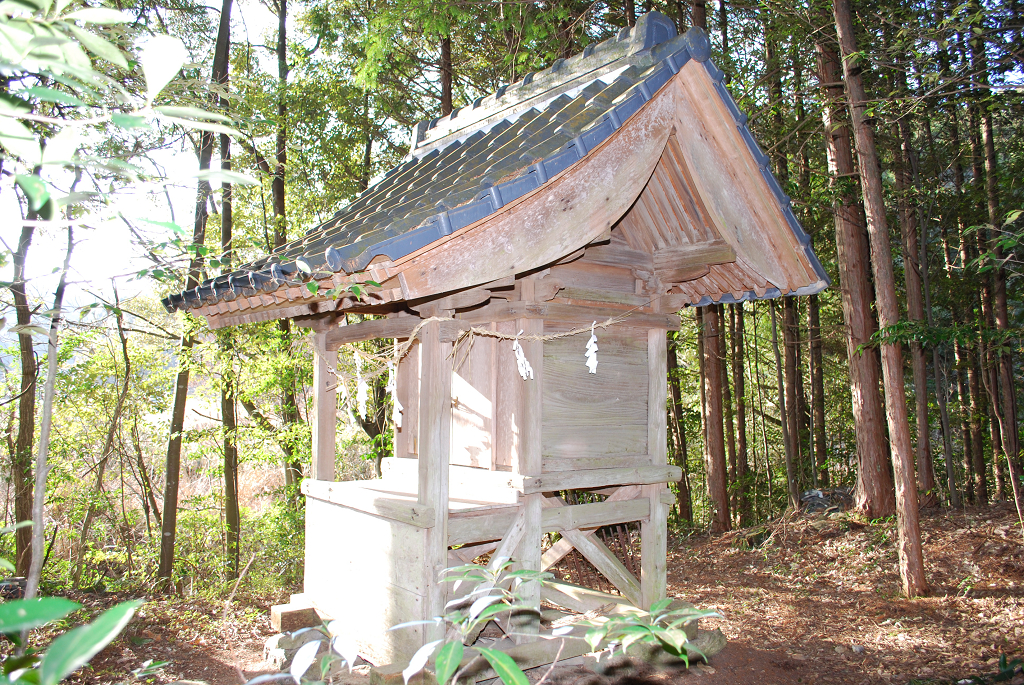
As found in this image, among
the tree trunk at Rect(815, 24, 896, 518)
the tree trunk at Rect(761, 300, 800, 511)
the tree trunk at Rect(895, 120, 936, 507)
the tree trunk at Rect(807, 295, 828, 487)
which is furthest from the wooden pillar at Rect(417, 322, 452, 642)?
the tree trunk at Rect(807, 295, 828, 487)

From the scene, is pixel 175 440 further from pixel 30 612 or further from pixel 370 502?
pixel 30 612

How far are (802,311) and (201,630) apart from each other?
631 inches

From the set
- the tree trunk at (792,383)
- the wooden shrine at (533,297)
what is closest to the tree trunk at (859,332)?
the tree trunk at (792,383)

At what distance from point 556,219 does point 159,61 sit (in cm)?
266

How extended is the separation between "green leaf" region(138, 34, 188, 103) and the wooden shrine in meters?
1.87

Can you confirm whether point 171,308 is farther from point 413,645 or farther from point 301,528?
point 301,528

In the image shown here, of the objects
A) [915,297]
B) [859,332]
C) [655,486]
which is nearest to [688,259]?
[655,486]

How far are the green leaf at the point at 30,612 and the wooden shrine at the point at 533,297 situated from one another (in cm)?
214

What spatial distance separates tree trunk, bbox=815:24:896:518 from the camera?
28.4ft

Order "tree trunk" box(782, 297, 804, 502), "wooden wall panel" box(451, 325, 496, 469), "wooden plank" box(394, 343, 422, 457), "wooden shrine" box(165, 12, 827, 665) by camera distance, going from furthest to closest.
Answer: "tree trunk" box(782, 297, 804, 502) → "wooden plank" box(394, 343, 422, 457) → "wooden wall panel" box(451, 325, 496, 469) → "wooden shrine" box(165, 12, 827, 665)

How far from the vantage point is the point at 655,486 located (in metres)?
4.83

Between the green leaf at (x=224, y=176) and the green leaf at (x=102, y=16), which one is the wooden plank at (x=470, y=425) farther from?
the green leaf at (x=102, y=16)

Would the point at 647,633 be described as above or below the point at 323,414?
below

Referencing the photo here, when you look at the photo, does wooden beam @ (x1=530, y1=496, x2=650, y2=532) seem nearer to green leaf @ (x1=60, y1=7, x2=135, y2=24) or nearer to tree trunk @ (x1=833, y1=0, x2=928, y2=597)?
tree trunk @ (x1=833, y1=0, x2=928, y2=597)
